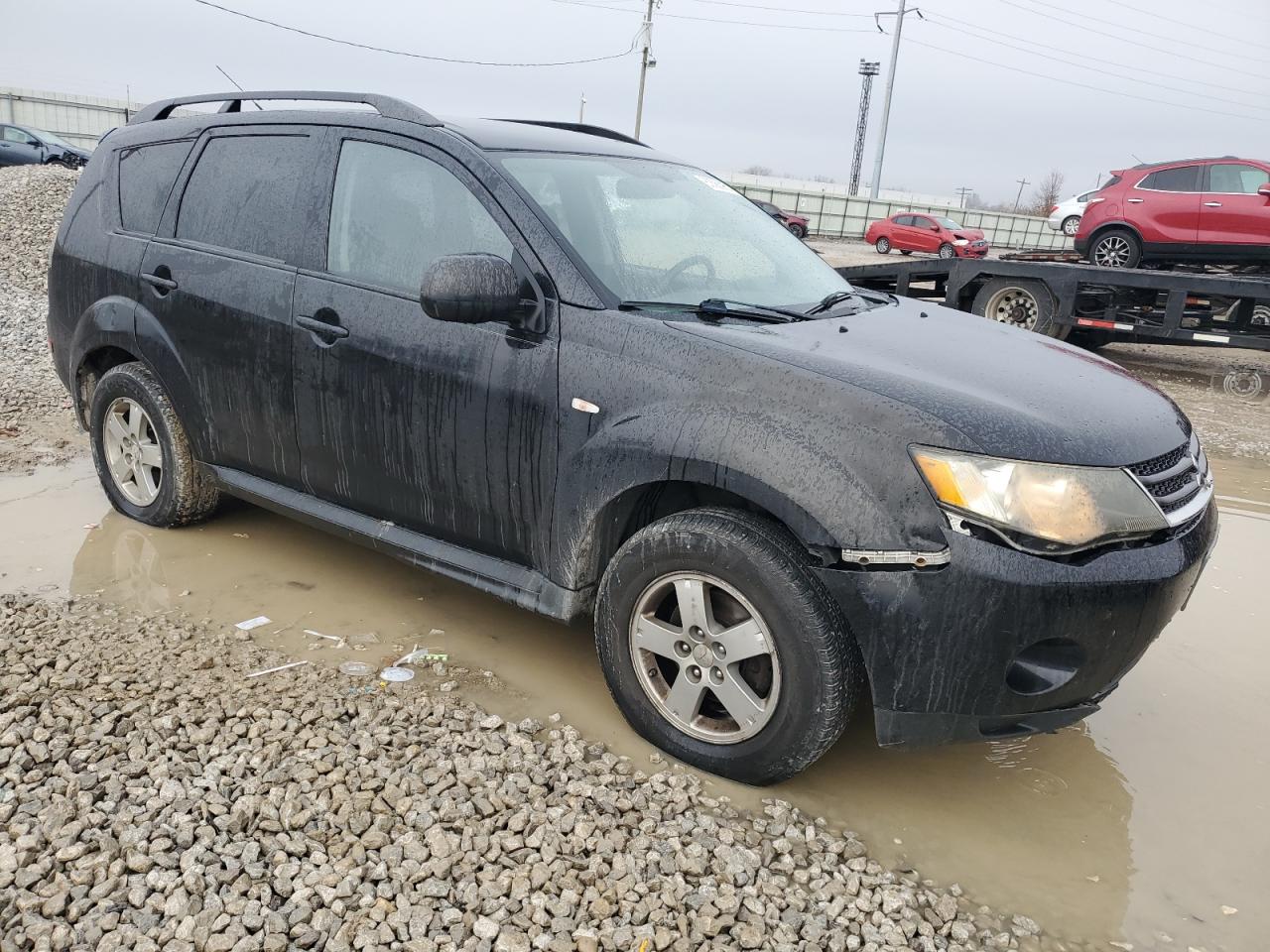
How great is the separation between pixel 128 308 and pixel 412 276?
5.56 ft

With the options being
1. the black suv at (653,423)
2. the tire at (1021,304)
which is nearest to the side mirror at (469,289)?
the black suv at (653,423)

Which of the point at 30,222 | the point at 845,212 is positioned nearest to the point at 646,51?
the point at 845,212

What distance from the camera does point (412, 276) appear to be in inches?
137

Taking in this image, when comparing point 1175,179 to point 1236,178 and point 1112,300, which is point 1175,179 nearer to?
point 1236,178

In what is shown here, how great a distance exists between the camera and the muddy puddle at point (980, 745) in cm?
271

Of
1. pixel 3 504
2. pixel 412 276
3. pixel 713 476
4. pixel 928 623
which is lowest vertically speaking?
pixel 3 504

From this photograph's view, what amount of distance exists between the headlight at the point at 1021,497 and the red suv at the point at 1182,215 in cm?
Result: 1073

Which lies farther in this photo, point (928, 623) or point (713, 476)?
point (713, 476)

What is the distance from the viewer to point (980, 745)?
3.39m

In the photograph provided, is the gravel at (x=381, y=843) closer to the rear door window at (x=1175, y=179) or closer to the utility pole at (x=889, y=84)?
the rear door window at (x=1175, y=179)

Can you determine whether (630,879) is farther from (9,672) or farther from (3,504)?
(3,504)

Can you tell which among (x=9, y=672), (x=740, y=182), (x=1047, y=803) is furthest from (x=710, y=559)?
(x=740, y=182)

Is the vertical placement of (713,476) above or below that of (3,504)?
above

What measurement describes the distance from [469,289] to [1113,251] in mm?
11307
